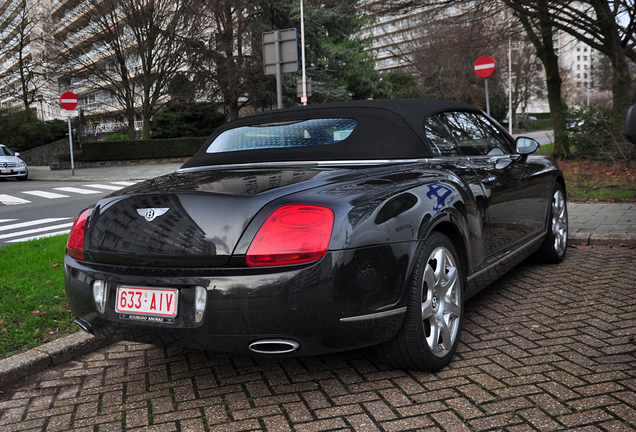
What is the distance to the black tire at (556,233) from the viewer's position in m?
5.16

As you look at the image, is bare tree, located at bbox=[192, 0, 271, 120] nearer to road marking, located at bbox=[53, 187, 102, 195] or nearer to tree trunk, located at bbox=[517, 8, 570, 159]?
road marking, located at bbox=[53, 187, 102, 195]

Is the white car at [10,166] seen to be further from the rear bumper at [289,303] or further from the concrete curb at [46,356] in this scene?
the rear bumper at [289,303]

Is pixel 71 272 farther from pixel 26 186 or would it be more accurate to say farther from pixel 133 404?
pixel 26 186

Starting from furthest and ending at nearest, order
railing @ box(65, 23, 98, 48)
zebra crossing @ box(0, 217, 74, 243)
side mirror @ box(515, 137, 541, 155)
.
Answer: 1. railing @ box(65, 23, 98, 48)
2. zebra crossing @ box(0, 217, 74, 243)
3. side mirror @ box(515, 137, 541, 155)

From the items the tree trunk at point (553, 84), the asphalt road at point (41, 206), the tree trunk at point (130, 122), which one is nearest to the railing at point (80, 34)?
the tree trunk at point (130, 122)

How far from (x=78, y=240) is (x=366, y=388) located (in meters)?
1.63

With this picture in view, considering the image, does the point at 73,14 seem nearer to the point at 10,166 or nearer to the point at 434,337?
the point at 10,166

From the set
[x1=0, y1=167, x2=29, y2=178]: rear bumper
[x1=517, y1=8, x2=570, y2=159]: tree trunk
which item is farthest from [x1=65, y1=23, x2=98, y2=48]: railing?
[x1=517, y1=8, x2=570, y2=159]: tree trunk

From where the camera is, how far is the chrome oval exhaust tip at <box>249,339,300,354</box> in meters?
2.52

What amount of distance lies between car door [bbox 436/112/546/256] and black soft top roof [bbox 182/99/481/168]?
35 centimetres

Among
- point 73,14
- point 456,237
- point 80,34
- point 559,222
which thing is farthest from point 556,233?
point 73,14

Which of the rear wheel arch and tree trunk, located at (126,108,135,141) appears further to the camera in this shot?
tree trunk, located at (126,108,135,141)

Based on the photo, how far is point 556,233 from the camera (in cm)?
529

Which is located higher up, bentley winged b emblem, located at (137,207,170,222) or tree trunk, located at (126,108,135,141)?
tree trunk, located at (126,108,135,141)
